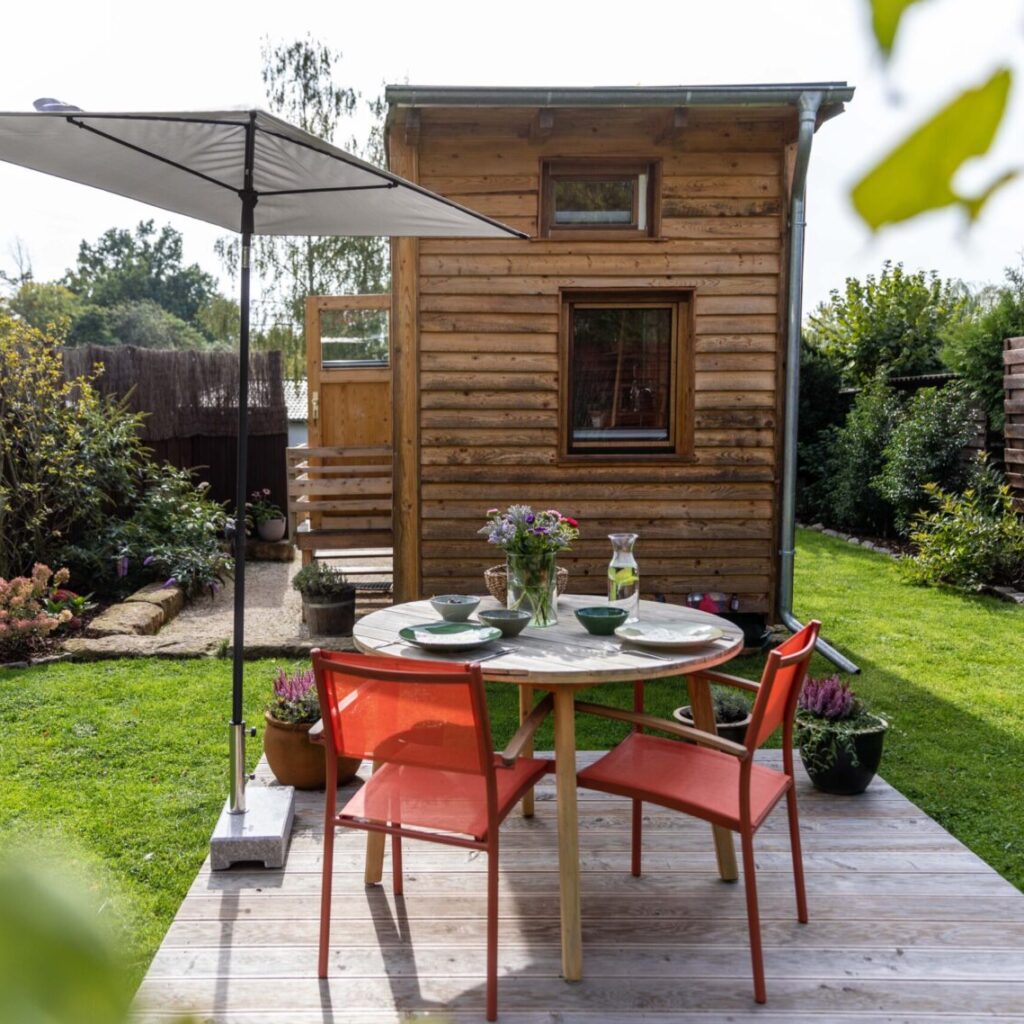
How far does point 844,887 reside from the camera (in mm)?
3340

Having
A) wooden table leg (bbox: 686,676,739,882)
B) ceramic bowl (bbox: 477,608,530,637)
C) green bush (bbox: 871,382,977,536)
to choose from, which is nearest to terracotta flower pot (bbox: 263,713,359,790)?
ceramic bowl (bbox: 477,608,530,637)

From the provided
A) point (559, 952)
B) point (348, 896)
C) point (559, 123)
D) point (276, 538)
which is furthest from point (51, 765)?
point (276, 538)

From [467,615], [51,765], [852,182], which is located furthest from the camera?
[51,765]

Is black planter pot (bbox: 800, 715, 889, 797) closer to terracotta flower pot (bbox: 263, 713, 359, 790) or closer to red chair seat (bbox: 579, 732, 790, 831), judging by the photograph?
red chair seat (bbox: 579, 732, 790, 831)

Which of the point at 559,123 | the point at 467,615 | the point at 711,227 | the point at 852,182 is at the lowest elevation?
the point at 467,615

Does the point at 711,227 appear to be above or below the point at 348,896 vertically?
above

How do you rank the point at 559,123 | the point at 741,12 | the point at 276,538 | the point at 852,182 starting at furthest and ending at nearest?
the point at 276,538 → the point at 559,123 → the point at 741,12 → the point at 852,182

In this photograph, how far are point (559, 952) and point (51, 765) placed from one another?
2.71 metres

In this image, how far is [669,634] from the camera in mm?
3426

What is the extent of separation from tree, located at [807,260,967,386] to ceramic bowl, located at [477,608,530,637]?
10.2 metres

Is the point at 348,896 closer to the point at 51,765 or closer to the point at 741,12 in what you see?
the point at 51,765

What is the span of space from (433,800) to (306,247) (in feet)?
70.6

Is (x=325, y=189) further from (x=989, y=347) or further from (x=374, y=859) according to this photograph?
(x=989, y=347)

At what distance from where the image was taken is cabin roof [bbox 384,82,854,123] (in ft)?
19.5
